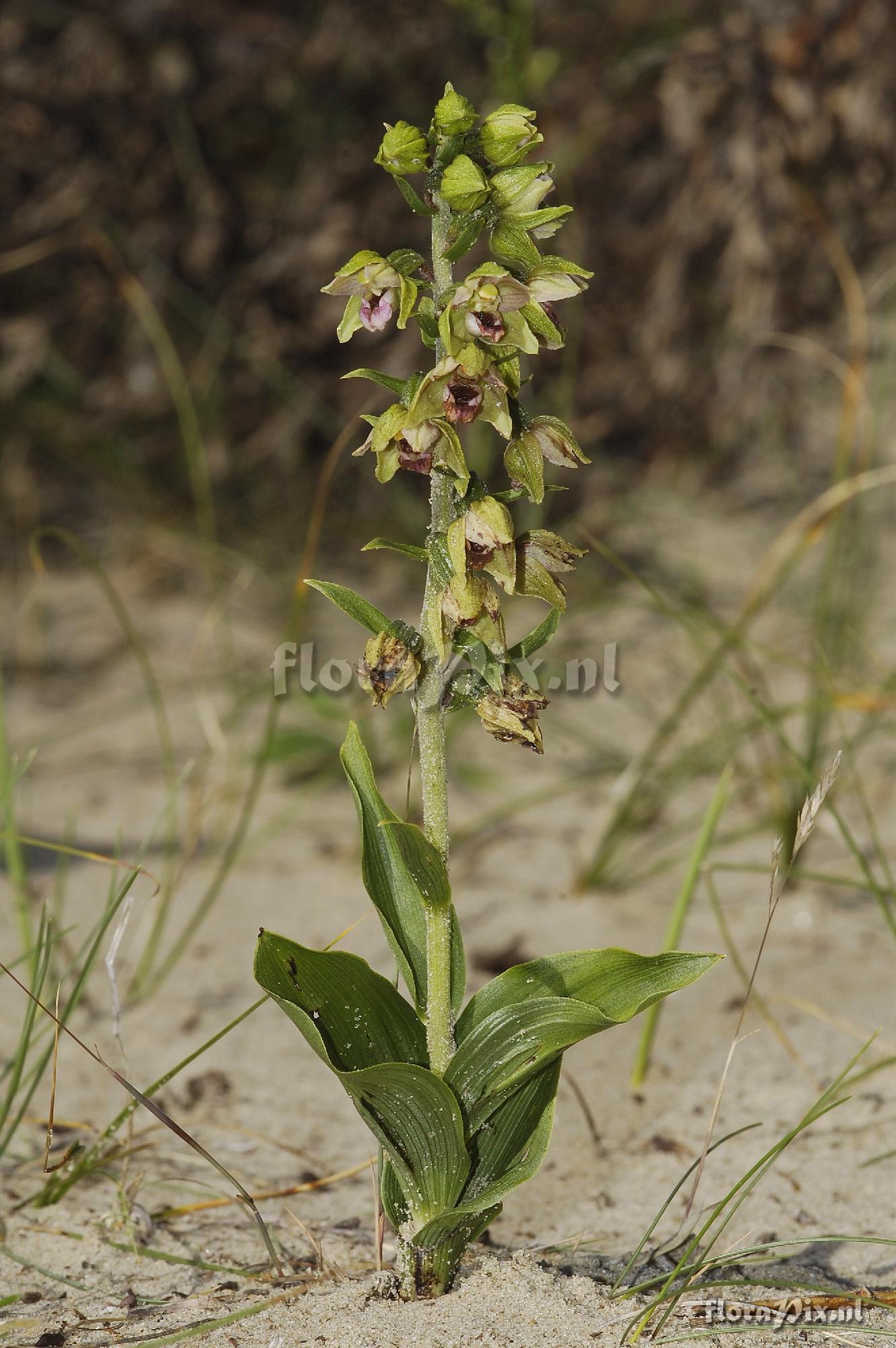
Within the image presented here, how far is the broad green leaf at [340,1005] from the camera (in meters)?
1.32

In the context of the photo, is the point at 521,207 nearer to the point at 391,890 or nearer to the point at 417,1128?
the point at 391,890

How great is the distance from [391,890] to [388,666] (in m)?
0.33

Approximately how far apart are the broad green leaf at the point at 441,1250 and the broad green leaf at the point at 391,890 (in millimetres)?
253

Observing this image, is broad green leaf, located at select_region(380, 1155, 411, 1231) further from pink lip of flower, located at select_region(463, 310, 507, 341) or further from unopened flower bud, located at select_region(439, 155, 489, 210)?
unopened flower bud, located at select_region(439, 155, 489, 210)

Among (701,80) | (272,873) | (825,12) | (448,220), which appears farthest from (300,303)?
(448,220)

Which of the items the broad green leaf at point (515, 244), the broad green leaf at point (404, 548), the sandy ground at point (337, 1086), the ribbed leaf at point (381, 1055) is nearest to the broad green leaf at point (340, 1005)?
the ribbed leaf at point (381, 1055)

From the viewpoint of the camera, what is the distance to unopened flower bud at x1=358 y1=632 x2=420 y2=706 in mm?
1308

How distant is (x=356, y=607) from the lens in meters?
1.34

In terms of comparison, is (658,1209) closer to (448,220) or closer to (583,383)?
(448,220)

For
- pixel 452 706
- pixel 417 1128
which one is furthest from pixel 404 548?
pixel 417 1128

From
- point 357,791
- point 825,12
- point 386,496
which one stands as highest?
point 825,12

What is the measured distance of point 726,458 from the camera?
4.89 metres

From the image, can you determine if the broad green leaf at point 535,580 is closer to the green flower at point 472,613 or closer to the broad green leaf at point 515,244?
the green flower at point 472,613

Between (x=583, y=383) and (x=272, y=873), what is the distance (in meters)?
2.46
